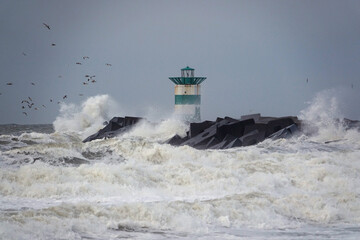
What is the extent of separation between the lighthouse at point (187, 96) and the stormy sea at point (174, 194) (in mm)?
10417

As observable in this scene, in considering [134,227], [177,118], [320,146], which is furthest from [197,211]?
[177,118]

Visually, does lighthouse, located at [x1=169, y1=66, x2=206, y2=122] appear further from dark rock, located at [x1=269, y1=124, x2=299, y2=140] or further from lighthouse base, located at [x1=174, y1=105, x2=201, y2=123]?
dark rock, located at [x1=269, y1=124, x2=299, y2=140]

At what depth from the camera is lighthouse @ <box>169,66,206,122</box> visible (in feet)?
82.6

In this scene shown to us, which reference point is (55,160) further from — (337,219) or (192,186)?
(337,219)

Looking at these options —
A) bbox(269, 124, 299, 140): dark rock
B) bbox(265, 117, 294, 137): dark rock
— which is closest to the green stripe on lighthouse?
bbox(265, 117, 294, 137): dark rock

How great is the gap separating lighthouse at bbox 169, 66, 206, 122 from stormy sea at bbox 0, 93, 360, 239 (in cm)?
1042

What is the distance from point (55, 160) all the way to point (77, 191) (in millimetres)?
2944

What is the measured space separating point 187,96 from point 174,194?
15854 millimetres

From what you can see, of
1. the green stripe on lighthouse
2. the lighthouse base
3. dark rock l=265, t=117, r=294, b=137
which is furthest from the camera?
the green stripe on lighthouse

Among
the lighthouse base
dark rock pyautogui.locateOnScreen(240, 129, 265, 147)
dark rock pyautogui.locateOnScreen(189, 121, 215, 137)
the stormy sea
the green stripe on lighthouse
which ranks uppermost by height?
the green stripe on lighthouse

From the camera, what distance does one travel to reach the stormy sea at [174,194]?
7.20m

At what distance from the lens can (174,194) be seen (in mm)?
9477

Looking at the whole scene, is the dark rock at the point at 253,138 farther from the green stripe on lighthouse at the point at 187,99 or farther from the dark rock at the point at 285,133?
the green stripe on lighthouse at the point at 187,99

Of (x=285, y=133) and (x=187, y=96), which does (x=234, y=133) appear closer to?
(x=285, y=133)
